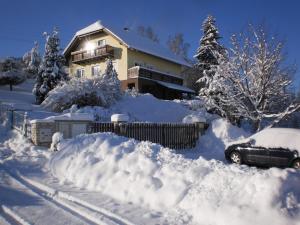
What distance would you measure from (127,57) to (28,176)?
2789 centimetres

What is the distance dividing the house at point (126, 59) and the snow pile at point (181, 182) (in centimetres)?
2550

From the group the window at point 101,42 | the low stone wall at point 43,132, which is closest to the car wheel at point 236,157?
the low stone wall at point 43,132

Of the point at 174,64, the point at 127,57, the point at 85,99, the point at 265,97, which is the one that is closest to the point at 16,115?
the point at 85,99

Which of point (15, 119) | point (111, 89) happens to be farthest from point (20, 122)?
point (111, 89)

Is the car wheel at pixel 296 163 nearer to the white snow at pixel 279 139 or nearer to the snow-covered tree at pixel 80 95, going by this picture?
the white snow at pixel 279 139

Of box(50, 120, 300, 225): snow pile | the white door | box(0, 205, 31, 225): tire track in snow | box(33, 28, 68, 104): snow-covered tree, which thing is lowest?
box(0, 205, 31, 225): tire track in snow

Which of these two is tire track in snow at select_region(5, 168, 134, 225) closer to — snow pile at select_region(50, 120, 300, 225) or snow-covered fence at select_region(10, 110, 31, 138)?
snow pile at select_region(50, 120, 300, 225)

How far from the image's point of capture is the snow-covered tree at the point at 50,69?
27.6 m

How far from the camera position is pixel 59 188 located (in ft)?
25.6

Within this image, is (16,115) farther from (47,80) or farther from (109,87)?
(47,80)

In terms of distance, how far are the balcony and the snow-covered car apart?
23.8 meters

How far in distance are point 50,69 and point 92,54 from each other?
9608 millimetres

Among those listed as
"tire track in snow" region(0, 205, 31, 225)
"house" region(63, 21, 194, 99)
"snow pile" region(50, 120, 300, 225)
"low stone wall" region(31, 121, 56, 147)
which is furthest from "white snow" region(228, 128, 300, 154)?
"house" region(63, 21, 194, 99)

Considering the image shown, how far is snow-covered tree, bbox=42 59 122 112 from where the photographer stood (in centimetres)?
2155
